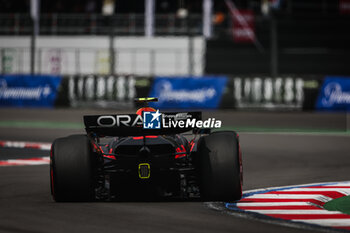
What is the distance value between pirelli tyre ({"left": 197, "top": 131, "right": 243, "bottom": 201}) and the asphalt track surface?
0.21 m

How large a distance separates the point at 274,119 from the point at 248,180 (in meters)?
14.7

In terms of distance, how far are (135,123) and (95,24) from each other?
24569 millimetres

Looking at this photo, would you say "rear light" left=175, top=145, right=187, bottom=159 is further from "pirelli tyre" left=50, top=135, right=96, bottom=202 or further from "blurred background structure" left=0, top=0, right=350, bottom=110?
"blurred background structure" left=0, top=0, right=350, bottom=110

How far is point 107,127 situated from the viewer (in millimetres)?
8281

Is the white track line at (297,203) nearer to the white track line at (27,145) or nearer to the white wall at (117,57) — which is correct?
the white track line at (27,145)

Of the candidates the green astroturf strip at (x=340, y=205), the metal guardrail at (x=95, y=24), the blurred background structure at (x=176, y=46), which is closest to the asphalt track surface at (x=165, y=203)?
the green astroturf strip at (x=340, y=205)

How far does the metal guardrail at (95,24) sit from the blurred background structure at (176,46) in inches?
1.7

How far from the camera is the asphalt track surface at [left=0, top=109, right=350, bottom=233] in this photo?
6840 millimetres

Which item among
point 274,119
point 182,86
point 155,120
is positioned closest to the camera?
point 155,120

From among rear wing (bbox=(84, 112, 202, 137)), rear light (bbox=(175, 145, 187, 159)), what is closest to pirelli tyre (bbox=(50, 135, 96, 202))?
rear wing (bbox=(84, 112, 202, 137))

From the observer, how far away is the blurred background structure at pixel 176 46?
28016 mm

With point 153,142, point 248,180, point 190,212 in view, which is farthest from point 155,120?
point 248,180

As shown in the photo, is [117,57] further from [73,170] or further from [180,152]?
[73,170]

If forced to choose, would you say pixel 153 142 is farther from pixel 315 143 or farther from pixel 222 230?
pixel 315 143
